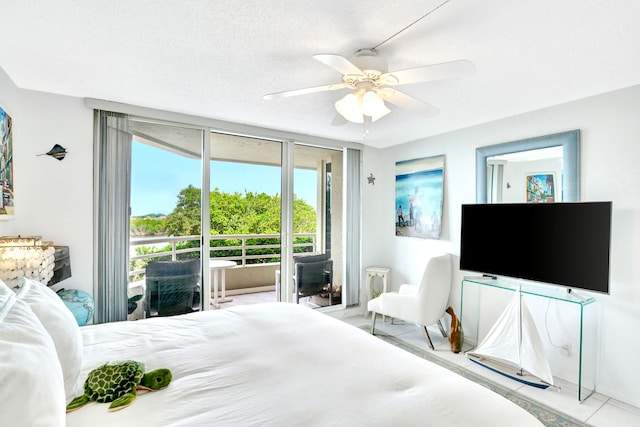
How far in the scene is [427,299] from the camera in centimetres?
338

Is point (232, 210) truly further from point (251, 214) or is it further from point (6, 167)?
point (6, 167)

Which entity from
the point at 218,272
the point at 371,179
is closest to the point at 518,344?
the point at 371,179

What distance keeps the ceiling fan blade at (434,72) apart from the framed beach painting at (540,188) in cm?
197

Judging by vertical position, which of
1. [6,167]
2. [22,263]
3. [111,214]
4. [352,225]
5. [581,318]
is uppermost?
[6,167]

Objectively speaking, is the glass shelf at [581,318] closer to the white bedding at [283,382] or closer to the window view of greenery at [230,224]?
the white bedding at [283,382]

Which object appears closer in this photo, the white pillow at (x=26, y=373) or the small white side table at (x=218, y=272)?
the white pillow at (x=26, y=373)

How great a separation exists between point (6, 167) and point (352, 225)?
3581 millimetres

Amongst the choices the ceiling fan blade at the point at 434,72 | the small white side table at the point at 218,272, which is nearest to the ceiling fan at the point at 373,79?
the ceiling fan blade at the point at 434,72

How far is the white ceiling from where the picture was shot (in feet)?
5.18

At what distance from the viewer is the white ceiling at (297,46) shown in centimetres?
158

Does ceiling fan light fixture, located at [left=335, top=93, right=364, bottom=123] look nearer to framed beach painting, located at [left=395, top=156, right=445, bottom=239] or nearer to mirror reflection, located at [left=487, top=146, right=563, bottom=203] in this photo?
mirror reflection, located at [left=487, top=146, right=563, bottom=203]

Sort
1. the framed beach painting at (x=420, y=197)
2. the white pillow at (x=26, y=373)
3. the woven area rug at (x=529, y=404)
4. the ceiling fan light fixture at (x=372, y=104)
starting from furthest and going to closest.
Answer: the framed beach painting at (x=420, y=197) → the woven area rug at (x=529, y=404) → the ceiling fan light fixture at (x=372, y=104) → the white pillow at (x=26, y=373)

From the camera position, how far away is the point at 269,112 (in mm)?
3180

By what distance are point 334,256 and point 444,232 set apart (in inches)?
60.3
